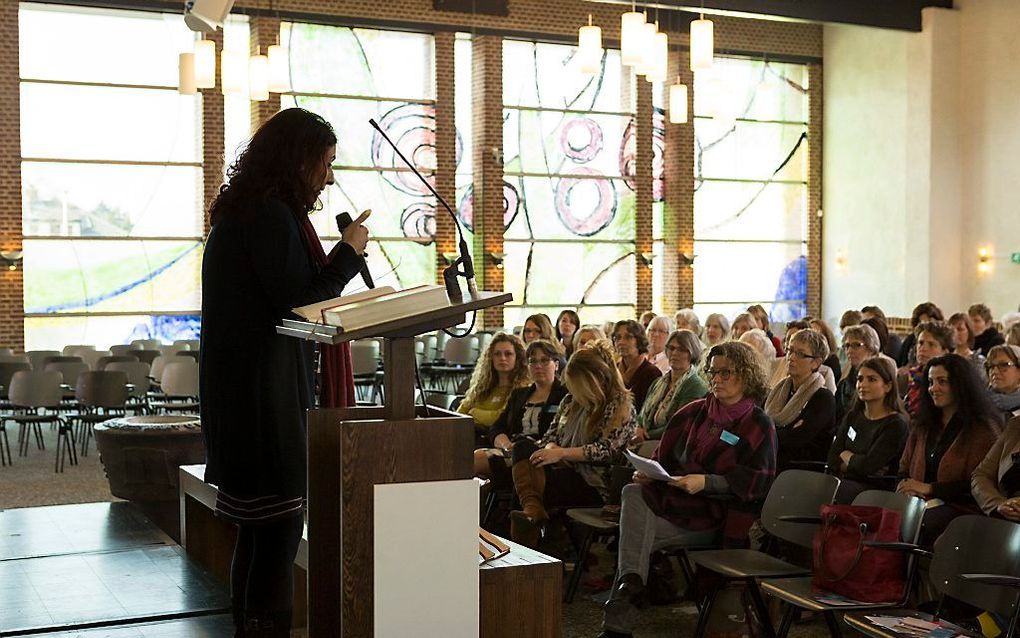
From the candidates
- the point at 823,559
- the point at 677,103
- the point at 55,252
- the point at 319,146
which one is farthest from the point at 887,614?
the point at 55,252

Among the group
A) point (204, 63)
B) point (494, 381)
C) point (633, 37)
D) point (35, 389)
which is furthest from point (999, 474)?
point (35, 389)

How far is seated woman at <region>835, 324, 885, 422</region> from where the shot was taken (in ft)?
23.4

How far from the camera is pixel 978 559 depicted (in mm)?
3740

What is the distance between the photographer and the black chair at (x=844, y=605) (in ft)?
12.5

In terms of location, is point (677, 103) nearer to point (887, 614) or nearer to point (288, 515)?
point (887, 614)

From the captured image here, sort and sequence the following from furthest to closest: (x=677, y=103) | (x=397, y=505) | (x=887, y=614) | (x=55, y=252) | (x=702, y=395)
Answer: (x=55, y=252) → (x=677, y=103) → (x=702, y=395) → (x=887, y=614) → (x=397, y=505)

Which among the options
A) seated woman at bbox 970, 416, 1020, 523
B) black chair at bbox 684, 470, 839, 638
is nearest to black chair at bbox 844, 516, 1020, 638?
black chair at bbox 684, 470, 839, 638

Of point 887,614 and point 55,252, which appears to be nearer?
point 887,614

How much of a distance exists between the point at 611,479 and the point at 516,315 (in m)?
12.0

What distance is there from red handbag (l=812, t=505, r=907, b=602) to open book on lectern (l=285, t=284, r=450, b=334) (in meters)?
2.04

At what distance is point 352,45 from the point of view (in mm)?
16141

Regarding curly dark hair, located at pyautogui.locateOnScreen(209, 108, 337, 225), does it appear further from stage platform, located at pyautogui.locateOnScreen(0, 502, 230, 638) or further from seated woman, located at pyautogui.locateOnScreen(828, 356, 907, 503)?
seated woman, located at pyautogui.locateOnScreen(828, 356, 907, 503)

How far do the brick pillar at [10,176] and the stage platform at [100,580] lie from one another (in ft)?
32.8

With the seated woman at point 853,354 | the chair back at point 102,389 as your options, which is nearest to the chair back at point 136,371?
the chair back at point 102,389
